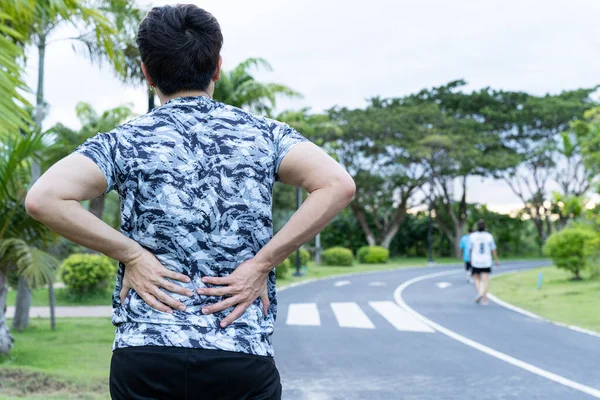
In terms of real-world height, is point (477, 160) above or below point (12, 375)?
above

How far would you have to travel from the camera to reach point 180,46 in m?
2.12

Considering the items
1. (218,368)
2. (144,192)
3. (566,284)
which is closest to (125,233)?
(144,192)

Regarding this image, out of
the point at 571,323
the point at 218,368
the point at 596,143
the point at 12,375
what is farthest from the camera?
the point at 596,143

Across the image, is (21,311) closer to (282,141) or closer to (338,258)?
(282,141)

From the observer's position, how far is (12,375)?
25.0 feet

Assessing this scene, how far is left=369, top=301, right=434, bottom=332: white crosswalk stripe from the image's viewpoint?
1246 centimetres

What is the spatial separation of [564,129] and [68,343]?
44.8m

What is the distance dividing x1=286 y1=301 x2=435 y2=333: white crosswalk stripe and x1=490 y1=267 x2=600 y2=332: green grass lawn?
8.93 feet

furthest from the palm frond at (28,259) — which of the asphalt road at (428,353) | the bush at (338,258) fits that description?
the bush at (338,258)

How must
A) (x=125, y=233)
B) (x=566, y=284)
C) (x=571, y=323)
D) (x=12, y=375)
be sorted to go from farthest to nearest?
1. (x=566, y=284)
2. (x=571, y=323)
3. (x=12, y=375)
4. (x=125, y=233)

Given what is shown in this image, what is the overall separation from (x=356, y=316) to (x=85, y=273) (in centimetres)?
765

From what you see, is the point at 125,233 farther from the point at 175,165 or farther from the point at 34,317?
the point at 34,317

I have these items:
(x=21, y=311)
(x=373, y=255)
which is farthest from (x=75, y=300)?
(x=373, y=255)

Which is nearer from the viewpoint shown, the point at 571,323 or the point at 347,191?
the point at 347,191
